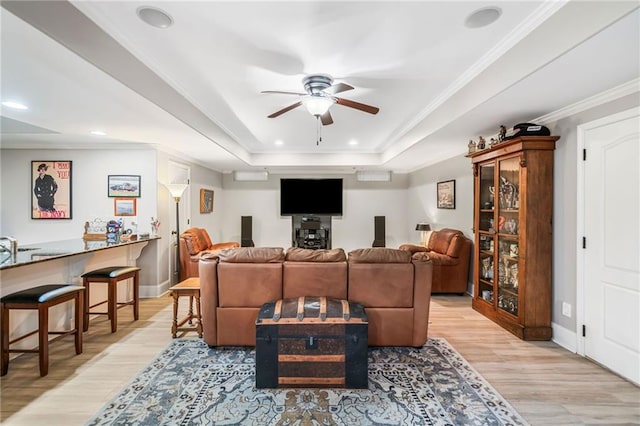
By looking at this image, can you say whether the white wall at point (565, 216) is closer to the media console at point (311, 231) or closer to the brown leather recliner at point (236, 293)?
the brown leather recliner at point (236, 293)

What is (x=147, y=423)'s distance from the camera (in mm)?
1890

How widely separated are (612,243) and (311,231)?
19.3 feet

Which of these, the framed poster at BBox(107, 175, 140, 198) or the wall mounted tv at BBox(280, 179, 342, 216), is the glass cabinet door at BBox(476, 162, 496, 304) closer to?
the wall mounted tv at BBox(280, 179, 342, 216)

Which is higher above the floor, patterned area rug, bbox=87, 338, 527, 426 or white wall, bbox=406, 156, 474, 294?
white wall, bbox=406, 156, 474, 294

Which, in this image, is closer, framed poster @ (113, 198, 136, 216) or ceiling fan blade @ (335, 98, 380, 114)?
ceiling fan blade @ (335, 98, 380, 114)

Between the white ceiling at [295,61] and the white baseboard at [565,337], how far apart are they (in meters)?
2.18

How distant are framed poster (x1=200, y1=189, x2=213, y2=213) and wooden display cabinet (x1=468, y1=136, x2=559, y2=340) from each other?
17.5ft

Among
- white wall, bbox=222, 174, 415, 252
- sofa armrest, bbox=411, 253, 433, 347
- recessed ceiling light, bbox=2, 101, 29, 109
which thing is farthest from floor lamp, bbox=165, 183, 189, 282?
sofa armrest, bbox=411, 253, 433, 347

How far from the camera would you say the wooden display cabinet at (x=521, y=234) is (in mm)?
3070

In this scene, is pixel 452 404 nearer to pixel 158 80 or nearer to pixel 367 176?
pixel 158 80

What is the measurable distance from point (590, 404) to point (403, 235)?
19.1 ft

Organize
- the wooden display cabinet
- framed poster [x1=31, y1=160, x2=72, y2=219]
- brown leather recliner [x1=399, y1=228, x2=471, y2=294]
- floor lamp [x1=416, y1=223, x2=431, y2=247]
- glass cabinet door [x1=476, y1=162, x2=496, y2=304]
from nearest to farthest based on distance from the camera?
the wooden display cabinet
glass cabinet door [x1=476, y1=162, x2=496, y2=304]
framed poster [x1=31, y1=160, x2=72, y2=219]
brown leather recliner [x1=399, y1=228, x2=471, y2=294]
floor lamp [x1=416, y1=223, x2=431, y2=247]

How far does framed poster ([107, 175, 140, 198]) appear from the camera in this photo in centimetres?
453

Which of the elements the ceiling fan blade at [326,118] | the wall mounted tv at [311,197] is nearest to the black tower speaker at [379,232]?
the wall mounted tv at [311,197]
